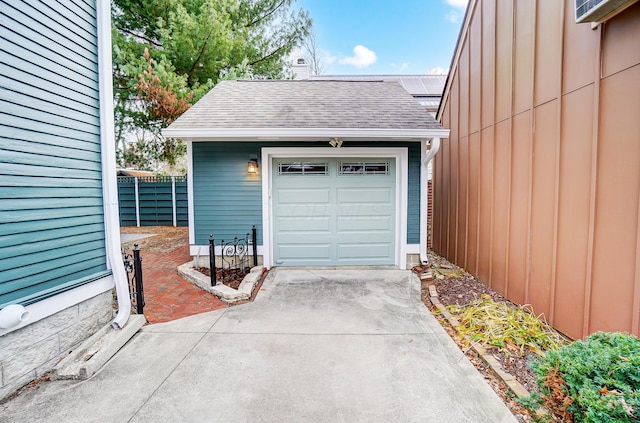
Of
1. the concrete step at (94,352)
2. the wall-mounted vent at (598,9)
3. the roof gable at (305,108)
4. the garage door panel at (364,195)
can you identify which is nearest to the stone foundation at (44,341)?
the concrete step at (94,352)

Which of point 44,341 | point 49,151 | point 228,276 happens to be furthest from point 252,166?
point 44,341

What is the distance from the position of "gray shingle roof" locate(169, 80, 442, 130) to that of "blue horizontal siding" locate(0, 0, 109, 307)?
6.62 feet

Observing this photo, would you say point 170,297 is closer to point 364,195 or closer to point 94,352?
point 94,352

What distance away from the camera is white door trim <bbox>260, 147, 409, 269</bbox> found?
552 cm

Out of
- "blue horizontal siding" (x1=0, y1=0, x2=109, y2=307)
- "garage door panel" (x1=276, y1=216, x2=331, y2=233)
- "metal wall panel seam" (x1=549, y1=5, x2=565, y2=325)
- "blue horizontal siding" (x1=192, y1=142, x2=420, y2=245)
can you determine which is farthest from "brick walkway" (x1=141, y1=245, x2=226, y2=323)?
"metal wall panel seam" (x1=549, y1=5, x2=565, y2=325)

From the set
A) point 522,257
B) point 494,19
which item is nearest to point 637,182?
point 522,257

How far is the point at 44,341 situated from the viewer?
257cm

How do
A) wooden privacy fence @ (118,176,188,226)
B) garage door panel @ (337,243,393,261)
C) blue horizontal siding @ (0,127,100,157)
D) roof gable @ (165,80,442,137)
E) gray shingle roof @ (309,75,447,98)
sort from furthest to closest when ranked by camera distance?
gray shingle roof @ (309,75,447,98)
wooden privacy fence @ (118,176,188,226)
garage door panel @ (337,243,393,261)
roof gable @ (165,80,442,137)
blue horizontal siding @ (0,127,100,157)

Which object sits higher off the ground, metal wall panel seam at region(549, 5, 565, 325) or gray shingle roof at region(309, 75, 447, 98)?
gray shingle roof at region(309, 75, 447, 98)

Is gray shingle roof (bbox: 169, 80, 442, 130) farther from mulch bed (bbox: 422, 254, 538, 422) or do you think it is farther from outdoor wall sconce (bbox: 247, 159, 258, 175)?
mulch bed (bbox: 422, 254, 538, 422)

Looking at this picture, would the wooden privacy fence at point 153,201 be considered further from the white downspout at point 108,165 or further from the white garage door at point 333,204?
the white downspout at point 108,165

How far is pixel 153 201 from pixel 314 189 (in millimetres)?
8823

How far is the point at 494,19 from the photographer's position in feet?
15.1

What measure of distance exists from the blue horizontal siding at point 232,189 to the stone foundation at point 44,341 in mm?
2526
